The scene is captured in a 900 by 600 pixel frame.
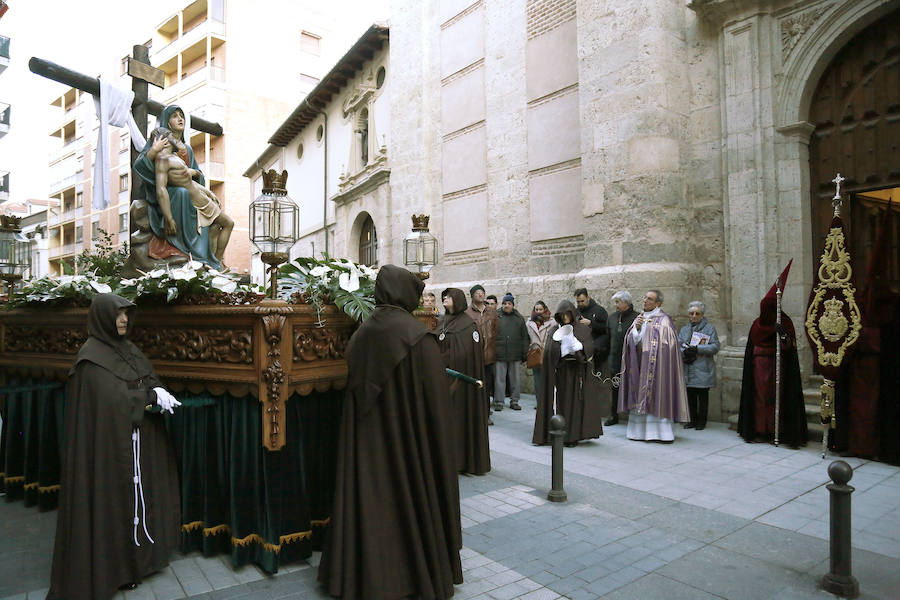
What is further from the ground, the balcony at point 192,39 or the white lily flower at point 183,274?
the balcony at point 192,39

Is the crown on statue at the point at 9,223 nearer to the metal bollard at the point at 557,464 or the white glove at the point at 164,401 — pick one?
the white glove at the point at 164,401

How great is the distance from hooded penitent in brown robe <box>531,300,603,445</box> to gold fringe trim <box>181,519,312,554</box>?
4178mm

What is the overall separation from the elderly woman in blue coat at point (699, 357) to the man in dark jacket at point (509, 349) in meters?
2.84

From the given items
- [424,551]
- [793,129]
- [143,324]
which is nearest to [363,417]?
[424,551]

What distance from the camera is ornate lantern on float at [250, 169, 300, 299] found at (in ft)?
13.6

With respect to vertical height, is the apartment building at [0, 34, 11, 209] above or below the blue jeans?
above

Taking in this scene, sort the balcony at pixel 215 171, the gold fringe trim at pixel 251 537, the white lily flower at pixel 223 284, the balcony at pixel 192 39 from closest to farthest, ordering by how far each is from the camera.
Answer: the gold fringe trim at pixel 251 537 → the white lily flower at pixel 223 284 → the balcony at pixel 215 171 → the balcony at pixel 192 39

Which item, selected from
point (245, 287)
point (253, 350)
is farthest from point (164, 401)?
point (245, 287)

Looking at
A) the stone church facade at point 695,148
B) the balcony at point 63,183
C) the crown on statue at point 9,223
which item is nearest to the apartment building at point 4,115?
the balcony at point 63,183

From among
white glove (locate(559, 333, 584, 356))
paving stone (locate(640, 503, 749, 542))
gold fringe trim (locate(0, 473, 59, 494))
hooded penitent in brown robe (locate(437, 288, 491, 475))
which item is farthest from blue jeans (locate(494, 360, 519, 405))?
gold fringe trim (locate(0, 473, 59, 494))

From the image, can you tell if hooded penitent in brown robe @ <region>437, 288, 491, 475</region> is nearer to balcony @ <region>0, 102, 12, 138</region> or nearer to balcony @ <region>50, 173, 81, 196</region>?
balcony @ <region>0, 102, 12, 138</region>

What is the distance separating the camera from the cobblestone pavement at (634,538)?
12.0ft

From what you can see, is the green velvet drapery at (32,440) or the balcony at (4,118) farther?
the balcony at (4,118)

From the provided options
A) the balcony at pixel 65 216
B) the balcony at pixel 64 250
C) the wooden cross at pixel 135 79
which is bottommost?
the wooden cross at pixel 135 79
